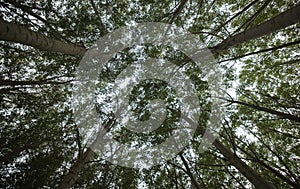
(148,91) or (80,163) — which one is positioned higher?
(148,91)

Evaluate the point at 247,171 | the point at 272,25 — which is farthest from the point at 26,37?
the point at 247,171

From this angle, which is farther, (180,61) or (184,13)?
(184,13)

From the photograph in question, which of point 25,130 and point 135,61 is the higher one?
point 135,61

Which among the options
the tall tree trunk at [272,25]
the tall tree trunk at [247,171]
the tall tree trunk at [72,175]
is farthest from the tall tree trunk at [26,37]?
the tall tree trunk at [247,171]

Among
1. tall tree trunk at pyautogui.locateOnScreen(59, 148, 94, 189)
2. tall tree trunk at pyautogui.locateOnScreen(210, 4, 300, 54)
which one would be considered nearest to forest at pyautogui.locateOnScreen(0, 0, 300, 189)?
tall tree trunk at pyautogui.locateOnScreen(59, 148, 94, 189)

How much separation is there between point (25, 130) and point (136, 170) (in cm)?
405

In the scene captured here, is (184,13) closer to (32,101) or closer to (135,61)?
(135,61)

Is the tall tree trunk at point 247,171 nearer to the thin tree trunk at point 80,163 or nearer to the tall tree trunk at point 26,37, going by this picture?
the thin tree trunk at point 80,163

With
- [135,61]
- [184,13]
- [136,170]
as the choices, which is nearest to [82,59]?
[135,61]

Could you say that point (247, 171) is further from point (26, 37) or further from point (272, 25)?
point (26, 37)

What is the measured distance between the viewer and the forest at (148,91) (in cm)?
543

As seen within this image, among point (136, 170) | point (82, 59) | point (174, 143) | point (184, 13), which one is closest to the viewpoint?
point (82, 59)

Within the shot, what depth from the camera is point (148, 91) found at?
635cm

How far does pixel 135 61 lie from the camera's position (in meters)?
6.40
